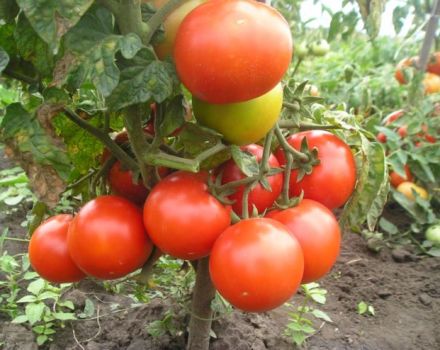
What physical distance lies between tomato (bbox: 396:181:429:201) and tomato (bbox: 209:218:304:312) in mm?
1601

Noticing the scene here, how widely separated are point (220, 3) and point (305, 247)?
0.37 m

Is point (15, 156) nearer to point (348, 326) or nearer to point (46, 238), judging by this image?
point (46, 238)

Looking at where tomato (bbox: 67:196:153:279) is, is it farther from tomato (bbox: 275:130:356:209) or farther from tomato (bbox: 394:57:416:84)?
tomato (bbox: 394:57:416:84)

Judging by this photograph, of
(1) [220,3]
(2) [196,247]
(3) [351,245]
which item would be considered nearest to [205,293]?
(2) [196,247]

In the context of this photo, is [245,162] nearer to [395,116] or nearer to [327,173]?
[327,173]

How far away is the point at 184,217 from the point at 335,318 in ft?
3.40

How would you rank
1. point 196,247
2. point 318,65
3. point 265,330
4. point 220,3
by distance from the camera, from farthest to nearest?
point 318,65
point 265,330
point 196,247
point 220,3

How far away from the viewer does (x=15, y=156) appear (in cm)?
72

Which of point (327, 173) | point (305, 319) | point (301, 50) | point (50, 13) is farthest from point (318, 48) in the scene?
point (50, 13)

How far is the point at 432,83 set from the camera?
2699 mm

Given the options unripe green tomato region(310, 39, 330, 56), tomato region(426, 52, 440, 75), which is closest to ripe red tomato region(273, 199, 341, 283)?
tomato region(426, 52, 440, 75)

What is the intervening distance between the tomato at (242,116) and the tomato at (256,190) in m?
0.09

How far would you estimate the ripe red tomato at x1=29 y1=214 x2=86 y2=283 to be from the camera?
864mm

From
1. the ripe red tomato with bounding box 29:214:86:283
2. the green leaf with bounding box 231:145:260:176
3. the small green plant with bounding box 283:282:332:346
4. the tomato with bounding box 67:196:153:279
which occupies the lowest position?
the small green plant with bounding box 283:282:332:346
